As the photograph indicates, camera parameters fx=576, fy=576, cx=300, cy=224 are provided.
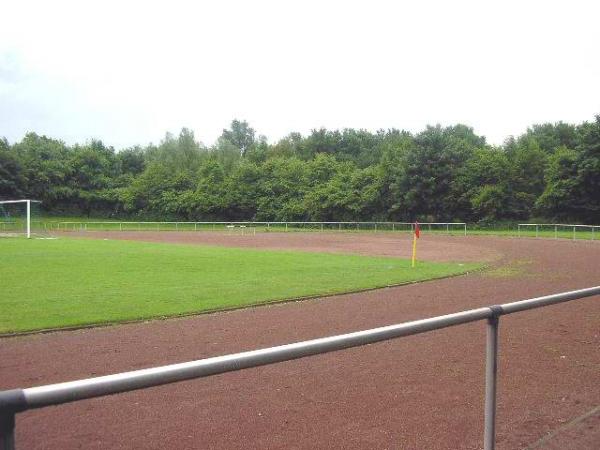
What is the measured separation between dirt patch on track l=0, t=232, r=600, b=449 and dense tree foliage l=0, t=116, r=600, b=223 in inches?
1991

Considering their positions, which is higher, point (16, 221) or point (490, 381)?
point (490, 381)

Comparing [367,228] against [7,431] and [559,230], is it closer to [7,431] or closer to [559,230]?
[559,230]

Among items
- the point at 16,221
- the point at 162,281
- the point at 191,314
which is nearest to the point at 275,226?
the point at 16,221

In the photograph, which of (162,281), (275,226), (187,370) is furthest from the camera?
(275,226)

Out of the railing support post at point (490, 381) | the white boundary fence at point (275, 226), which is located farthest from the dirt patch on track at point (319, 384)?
the white boundary fence at point (275, 226)

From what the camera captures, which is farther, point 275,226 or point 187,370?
point 275,226

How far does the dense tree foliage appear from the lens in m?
59.8

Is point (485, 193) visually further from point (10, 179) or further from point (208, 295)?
point (10, 179)

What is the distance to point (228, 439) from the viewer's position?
508cm

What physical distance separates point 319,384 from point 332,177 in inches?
2864

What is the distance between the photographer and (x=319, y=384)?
6797 mm

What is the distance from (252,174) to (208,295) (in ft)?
225

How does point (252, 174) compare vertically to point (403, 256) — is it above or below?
above

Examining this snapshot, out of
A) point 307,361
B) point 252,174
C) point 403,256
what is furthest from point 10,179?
point 307,361
